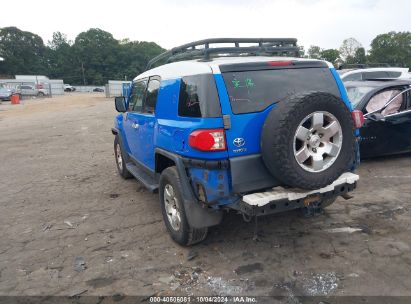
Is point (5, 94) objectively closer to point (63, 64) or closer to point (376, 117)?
point (376, 117)

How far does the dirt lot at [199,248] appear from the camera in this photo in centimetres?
319

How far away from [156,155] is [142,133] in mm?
713

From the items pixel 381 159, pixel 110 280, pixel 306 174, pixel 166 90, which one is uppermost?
pixel 166 90

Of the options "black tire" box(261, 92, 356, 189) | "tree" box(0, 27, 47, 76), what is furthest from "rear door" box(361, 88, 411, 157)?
"tree" box(0, 27, 47, 76)

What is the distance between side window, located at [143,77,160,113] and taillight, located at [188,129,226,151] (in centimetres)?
132

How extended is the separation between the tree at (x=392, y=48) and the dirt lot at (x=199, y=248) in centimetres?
8152

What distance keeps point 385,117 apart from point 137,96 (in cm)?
404

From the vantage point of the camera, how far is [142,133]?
4.80m

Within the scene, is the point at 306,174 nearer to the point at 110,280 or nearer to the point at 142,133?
the point at 110,280

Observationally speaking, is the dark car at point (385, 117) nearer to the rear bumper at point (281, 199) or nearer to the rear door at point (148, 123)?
the rear bumper at point (281, 199)

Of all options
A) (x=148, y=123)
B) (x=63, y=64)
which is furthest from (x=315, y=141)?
(x=63, y=64)

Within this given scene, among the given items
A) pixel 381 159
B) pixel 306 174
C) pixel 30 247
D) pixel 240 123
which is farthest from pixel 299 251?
pixel 381 159

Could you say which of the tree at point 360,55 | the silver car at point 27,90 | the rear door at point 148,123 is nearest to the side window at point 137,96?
the rear door at point 148,123

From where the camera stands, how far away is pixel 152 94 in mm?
4570
